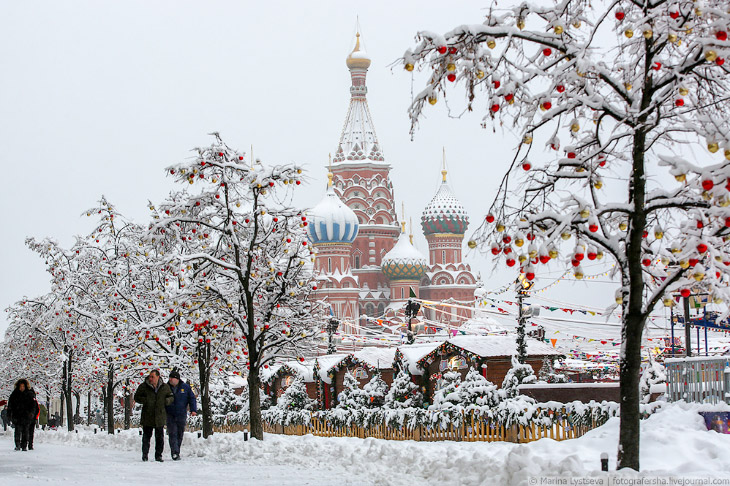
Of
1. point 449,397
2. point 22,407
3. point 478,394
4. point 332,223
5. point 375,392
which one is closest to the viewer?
point 22,407

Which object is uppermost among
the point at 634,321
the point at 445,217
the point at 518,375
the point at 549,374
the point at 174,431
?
the point at 445,217

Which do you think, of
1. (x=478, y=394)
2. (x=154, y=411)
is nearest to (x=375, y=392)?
(x=478, y=394)

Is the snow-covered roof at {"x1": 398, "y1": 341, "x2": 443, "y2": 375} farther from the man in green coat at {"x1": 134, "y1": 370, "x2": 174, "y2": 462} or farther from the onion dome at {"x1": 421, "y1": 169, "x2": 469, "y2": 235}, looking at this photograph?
the onion dome at {"x1": 421, "y1": 169, "x2": 469, "y2": 235}

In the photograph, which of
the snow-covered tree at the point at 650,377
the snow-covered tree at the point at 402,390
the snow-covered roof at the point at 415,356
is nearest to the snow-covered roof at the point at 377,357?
the snow-covered roof at the point at 415,356

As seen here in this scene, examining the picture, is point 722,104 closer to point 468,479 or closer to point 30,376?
point 468,479

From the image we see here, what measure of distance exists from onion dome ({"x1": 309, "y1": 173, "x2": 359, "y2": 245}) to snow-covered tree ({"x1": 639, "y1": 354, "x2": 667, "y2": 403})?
211 feet

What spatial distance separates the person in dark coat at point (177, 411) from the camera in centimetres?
1534

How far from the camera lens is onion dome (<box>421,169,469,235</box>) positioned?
95562 mm

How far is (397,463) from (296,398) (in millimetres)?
23699

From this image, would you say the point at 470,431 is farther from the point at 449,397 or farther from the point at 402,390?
the point at 402,390

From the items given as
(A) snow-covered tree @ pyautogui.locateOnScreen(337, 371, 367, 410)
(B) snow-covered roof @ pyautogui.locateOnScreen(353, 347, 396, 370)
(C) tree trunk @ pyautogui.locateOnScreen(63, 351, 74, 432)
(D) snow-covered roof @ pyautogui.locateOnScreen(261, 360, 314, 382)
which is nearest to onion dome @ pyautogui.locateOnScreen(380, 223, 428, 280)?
(D) snow-covered roof @ pyautogui.locateOnScreen(261, 360, 314, 382)

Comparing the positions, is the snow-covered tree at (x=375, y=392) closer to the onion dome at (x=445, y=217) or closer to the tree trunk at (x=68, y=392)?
the tree trunk at (x=68, y=392)

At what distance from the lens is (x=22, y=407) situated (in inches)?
715

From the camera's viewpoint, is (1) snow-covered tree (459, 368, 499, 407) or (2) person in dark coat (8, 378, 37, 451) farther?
(1) snow-covered tree (459, 368, 499, 407)
